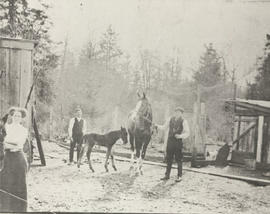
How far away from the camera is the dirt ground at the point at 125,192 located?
3.44m

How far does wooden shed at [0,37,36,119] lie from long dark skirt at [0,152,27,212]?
528 mm

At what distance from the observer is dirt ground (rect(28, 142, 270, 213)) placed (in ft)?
11.3

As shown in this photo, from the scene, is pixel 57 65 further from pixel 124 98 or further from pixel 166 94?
pixel 166 94

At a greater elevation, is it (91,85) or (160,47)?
(160,47)

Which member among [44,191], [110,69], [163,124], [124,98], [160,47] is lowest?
[44,191]

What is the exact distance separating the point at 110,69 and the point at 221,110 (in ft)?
4.47

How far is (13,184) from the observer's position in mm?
3422

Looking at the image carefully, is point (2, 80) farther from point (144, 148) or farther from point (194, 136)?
point (194, 136)

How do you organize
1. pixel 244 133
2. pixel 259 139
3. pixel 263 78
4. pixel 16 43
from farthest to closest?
1. pixel 244 133
2. pixel 259 139
3. pixel 263 78
4. pixel 16 43

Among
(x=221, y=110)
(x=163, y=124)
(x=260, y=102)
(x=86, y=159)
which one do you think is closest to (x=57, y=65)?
(x=86, y=159)

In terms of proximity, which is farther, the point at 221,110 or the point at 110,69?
the point at 221,110

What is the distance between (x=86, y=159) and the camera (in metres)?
3.56

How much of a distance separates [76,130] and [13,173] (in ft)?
2.60

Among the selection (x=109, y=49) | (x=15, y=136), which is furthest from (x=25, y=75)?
(x=109, y=49)
